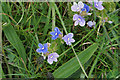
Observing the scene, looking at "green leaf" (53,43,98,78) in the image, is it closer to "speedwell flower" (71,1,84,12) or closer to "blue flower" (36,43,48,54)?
"blue flower" (36,43,48,54)

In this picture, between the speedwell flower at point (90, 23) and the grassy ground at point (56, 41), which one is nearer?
the grassy ground at point (56, 41)

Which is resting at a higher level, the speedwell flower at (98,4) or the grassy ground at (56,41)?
the speedwell flower at (98,4)

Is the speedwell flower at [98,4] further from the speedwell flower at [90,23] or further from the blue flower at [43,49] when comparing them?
the blue flower at [43,49]

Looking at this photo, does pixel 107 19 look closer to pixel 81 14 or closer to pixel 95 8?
pixel 95 8

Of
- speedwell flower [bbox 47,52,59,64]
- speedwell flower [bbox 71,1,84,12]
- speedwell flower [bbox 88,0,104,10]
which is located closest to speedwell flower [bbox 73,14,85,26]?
speedwell flower [bbox 71,1,84,12]

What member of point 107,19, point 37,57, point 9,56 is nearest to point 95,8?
point 107,19

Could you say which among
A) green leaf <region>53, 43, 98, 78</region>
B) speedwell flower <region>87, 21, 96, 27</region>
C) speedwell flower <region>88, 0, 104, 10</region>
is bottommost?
green leaf <region>53, 43, 98, 78</region>

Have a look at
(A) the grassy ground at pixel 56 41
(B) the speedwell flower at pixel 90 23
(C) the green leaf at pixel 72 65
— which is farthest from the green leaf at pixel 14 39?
(B) the speedwell flower at pixel 90 23

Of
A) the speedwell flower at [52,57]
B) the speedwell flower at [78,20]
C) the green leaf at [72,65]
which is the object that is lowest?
the green leaf at [72,65]

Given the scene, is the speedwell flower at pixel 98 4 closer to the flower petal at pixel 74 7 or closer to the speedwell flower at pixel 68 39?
the flower petal at pixel 74 7
